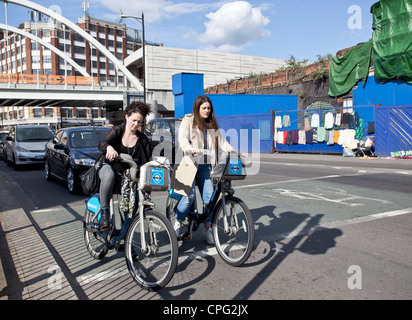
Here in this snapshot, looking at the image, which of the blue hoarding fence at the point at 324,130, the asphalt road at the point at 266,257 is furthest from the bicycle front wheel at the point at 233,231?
the blue hoarding fence at the point at 324,130

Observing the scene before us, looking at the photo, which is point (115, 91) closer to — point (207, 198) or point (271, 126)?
point (271, 126)

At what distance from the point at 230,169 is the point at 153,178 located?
901 millimetres

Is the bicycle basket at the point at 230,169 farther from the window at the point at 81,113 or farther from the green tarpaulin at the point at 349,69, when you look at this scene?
the window at the point at 81,113

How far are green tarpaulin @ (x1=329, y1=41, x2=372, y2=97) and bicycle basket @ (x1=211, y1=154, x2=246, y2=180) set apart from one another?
68.6ft

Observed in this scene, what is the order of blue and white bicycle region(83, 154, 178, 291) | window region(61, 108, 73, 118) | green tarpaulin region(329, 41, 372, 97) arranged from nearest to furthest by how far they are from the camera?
blue and white bicycle region(83, 154, 178, 291) < green tarpaulin region(329, 41, 372, 97) < window region(61, 108, 73, 118)

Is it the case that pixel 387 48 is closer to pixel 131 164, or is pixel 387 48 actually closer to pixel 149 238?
pixel 131 164

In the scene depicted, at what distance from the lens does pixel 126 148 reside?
13.5 feet

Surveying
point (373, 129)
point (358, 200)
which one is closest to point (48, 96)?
point (373, 129)

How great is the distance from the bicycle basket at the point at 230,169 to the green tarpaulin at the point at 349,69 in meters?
20.9

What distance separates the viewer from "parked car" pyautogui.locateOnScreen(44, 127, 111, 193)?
30.1ft

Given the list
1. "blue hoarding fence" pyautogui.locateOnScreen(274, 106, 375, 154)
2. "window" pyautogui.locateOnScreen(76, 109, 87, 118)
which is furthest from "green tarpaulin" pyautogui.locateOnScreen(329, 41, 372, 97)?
"window" pyautogui.locateOnScreen(76, 109, 87, 118)

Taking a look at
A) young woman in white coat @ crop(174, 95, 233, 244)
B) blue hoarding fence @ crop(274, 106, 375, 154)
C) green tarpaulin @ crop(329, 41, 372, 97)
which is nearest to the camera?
young woman in white coat @ crop(174, 95, 233, 244)

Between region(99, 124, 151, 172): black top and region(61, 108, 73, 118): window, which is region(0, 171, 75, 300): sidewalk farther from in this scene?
region(61, 108, 73, 118): window

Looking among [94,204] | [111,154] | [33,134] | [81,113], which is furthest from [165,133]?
[81,113]
